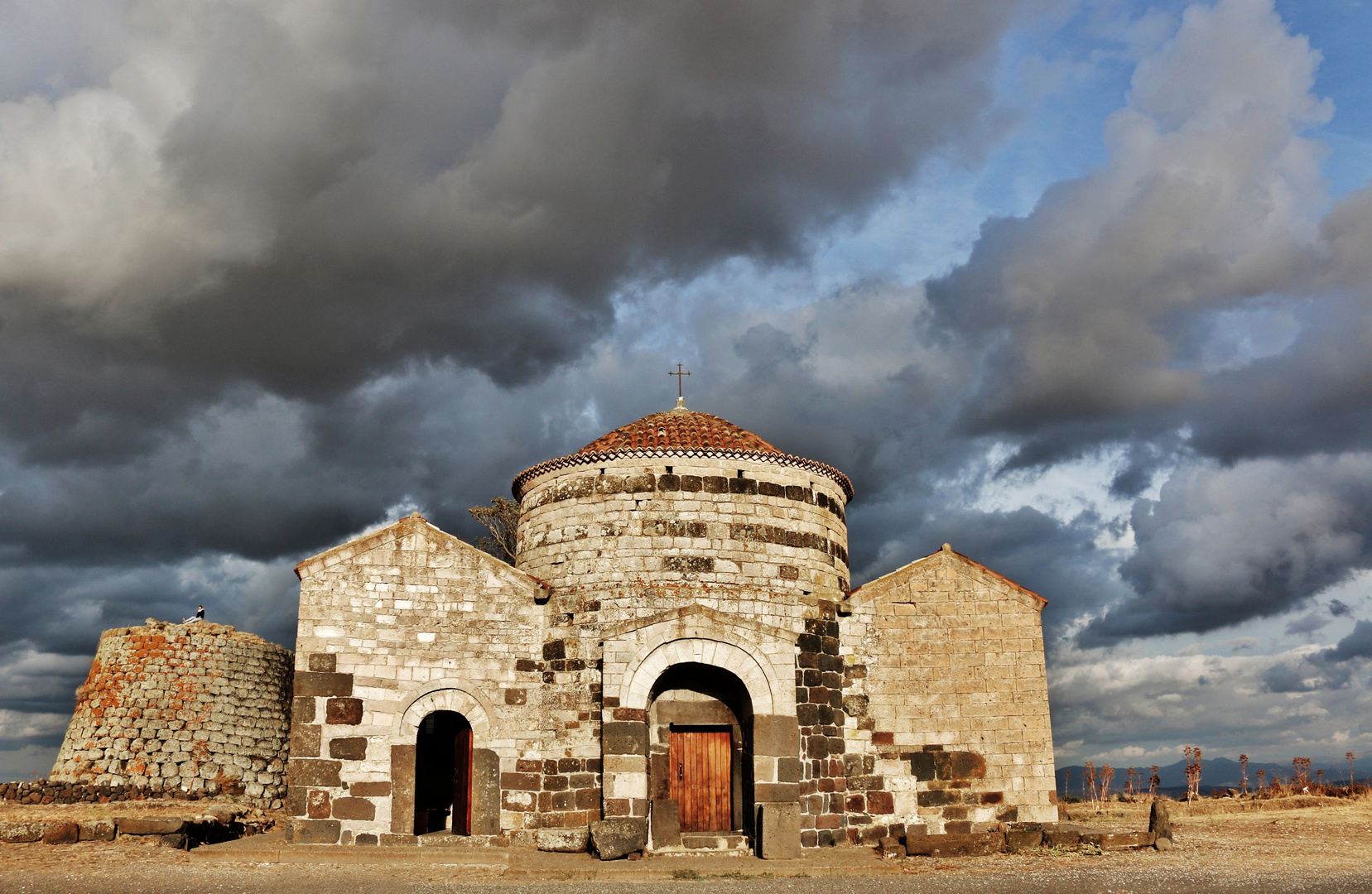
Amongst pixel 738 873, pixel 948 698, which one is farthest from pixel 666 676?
pixel 948 698

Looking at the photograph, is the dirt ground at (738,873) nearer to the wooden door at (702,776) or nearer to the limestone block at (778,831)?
the limestone block at (778,831)

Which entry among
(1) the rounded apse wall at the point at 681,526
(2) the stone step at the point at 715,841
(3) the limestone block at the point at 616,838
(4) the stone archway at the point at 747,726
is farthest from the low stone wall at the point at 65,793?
(2) the stone step at the point at 715,841

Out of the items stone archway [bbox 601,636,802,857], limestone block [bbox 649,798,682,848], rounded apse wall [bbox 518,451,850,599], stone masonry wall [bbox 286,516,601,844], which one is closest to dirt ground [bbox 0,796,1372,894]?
limestone block [bbox 649,798,682,848]

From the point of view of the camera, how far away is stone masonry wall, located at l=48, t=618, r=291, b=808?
866 inches

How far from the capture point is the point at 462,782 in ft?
58.1

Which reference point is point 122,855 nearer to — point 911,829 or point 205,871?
point 205,871

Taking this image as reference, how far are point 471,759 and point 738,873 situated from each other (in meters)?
5.42

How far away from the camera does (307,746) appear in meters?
16.5

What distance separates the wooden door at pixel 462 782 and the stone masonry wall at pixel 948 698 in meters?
7.12

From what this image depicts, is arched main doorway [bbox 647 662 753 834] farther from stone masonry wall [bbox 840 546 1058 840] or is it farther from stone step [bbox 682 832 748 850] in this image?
stone masonry wall [bbox 840 546 1058 840]

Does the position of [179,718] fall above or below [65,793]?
above

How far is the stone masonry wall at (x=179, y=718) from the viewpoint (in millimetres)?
21984

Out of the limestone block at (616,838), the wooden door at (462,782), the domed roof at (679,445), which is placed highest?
the domed roof at (679,445)

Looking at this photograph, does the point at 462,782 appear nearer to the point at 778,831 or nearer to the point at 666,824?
the point at 666,824
